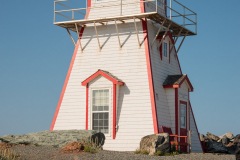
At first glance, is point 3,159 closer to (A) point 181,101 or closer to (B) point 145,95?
(B) point 145,95

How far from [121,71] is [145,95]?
6.21ft

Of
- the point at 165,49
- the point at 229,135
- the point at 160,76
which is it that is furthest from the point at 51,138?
the point at 229,135

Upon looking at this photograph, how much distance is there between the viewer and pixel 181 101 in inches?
1120

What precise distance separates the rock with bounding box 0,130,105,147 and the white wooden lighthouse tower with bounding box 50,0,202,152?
3.03 meters

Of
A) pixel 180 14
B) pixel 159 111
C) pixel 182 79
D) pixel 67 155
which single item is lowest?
pixel 67 155

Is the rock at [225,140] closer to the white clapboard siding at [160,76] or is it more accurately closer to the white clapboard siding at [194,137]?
the white clapboard siding at [194,137]

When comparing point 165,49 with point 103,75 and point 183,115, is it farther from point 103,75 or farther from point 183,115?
point 103,75

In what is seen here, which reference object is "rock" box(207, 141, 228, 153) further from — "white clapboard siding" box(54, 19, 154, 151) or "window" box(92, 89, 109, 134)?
"window" box(92, 89, 109, 134)

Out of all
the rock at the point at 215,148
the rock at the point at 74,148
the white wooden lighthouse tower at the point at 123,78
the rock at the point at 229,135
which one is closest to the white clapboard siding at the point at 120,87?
the white wooden lighthouse tower at the point at 123,78

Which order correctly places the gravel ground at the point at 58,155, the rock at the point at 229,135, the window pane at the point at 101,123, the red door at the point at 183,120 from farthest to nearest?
the rock at the point at 229,135
the red door at the point at 183,120
the window pane at the point at 101,123
the gravel ground at the point at 58,155

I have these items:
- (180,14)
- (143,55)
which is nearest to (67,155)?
(143,55)

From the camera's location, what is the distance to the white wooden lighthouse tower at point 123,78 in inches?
1037

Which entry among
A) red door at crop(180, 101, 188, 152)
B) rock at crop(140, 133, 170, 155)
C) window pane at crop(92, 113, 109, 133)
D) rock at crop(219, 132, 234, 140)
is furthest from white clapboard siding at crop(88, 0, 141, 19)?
rock at crop(219, 132, 234, 140)

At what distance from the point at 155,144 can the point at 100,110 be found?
5.27 meters
